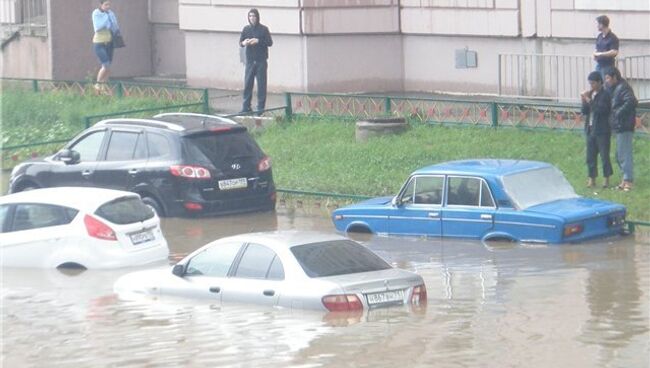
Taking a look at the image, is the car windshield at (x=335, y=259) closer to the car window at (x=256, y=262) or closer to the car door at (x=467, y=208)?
Answer: the car window at (x=256, y=262)

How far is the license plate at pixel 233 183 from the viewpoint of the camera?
883 inches

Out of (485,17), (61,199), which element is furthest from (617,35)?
(61,199)

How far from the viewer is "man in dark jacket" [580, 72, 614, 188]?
21734 millimetres

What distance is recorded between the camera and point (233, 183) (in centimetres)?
2256

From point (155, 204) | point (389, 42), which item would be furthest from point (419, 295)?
point (389, 42)

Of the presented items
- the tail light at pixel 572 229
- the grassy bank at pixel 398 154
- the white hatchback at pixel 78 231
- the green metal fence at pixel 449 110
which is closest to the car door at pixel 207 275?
the white hatchback at pixel 78 231

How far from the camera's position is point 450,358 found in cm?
1322

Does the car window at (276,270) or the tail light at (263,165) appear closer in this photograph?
the car window at (276,270)

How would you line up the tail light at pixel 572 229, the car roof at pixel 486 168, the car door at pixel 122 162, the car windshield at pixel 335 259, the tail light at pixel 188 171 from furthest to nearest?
the car door at pixel 122 162 → the tail light at pixel 188 171 → the car roof at pixel 486 168 → the tail light at pixel 572 229 → the car windshield at pixel 335 259

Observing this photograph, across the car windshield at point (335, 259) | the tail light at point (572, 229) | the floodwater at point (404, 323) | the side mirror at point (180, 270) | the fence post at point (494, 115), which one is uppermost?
the fence post at point (494, 115)

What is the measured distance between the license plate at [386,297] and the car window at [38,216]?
5.50 metres

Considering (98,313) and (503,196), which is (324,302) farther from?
(503,196)

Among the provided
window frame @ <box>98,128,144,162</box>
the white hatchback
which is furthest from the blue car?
window frame @ <box>98,128,144,162</box>

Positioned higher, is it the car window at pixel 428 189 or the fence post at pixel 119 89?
the fence post at pixel 119 89
